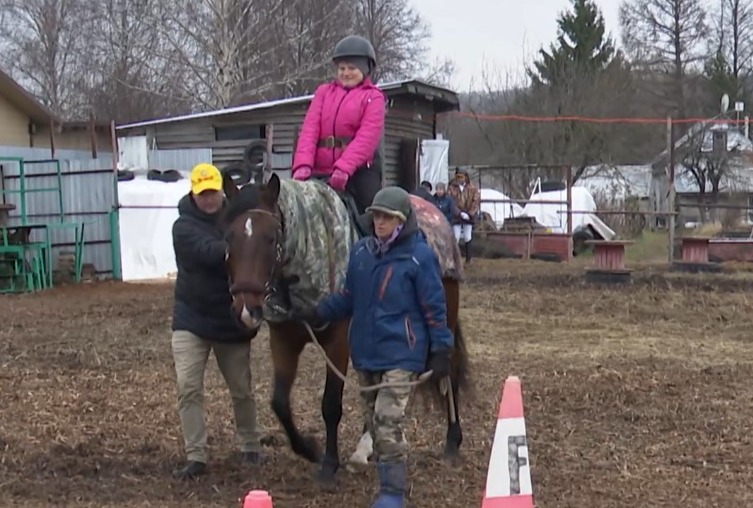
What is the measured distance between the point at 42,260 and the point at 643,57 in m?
39.1

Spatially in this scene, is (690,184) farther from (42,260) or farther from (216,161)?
(42,260)

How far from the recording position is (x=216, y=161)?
2053 centimetres

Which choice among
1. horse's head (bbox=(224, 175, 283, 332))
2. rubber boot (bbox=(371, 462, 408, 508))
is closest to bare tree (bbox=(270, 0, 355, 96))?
horse's head (bbox=(224, 175, 283, 332))

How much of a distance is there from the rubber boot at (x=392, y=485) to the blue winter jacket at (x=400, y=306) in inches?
17.2

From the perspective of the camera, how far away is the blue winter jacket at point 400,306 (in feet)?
14.4

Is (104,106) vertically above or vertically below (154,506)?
above

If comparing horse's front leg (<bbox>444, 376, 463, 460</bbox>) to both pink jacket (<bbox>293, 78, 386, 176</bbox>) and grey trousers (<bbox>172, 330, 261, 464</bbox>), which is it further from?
pink jacket (<bbox>293, 78, 386, 176</bbox>)

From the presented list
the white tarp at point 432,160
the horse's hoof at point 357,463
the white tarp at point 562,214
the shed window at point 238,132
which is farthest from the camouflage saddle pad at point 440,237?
the white tarp at point 562,214

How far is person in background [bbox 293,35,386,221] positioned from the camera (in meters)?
5.66

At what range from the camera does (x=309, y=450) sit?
530 cm

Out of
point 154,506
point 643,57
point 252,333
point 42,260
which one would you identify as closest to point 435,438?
point 252,333

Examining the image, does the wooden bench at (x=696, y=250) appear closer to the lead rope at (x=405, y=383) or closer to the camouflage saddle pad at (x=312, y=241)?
the lead rope at (x=405, y=383)

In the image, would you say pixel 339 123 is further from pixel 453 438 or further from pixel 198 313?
pixel 453 438

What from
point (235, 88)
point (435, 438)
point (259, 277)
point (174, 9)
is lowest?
point (435, 438)
